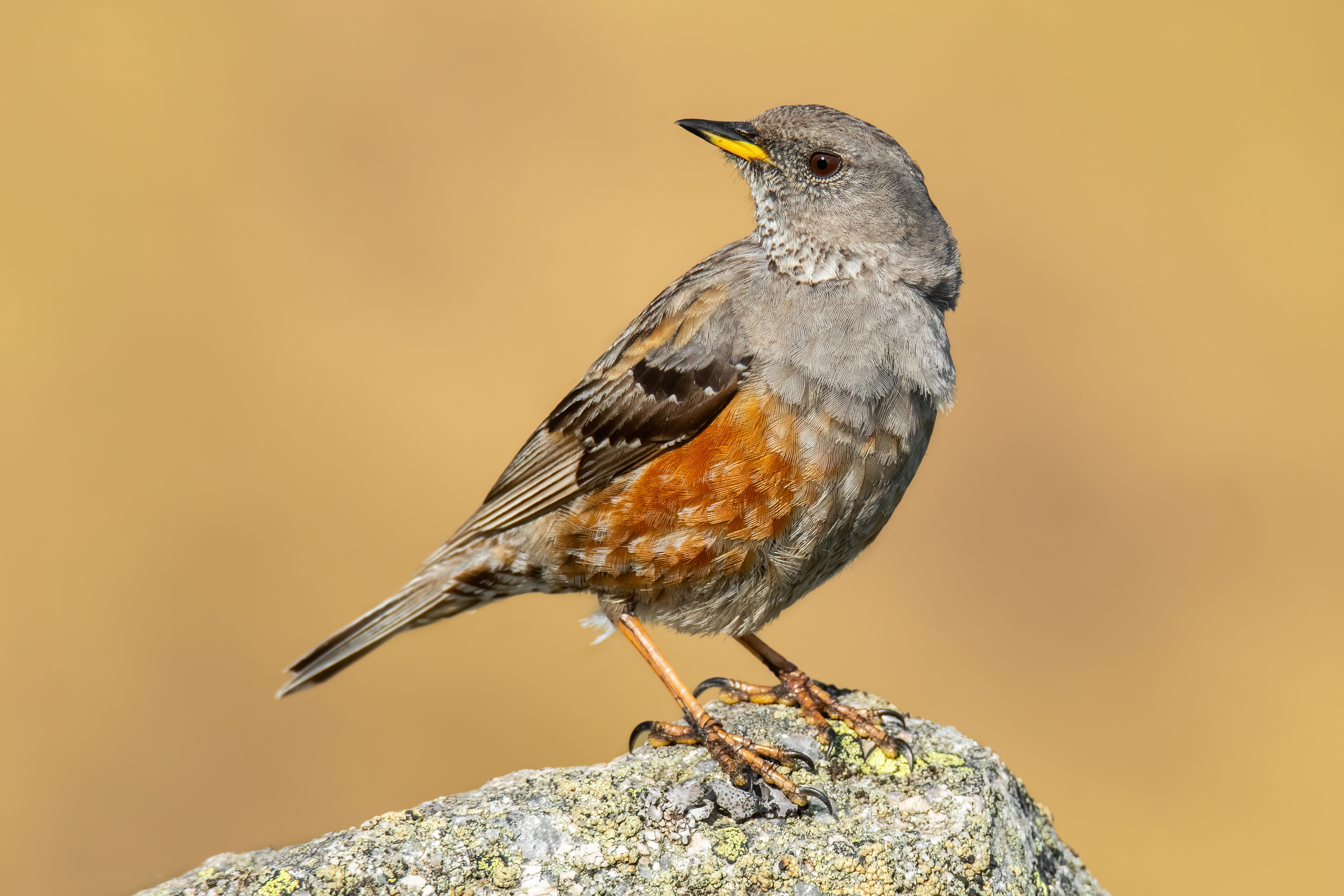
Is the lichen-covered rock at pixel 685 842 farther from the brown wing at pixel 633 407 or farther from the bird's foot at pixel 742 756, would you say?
the brown wing at pixel 633 407

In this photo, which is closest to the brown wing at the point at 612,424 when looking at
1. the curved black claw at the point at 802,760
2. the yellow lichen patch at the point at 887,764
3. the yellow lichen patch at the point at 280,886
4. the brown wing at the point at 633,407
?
the brown wing at the point at 633,407

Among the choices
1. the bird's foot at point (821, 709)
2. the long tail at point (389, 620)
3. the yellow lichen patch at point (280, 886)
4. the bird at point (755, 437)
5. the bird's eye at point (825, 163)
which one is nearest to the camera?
the yellow lichen patch at point (280, 886)

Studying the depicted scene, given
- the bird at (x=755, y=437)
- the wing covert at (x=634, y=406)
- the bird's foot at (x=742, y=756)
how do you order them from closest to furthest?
the bird's foot at (x=742, y=756), the bird at (x=755, y=437), the wing covert at (x=634, y=406)

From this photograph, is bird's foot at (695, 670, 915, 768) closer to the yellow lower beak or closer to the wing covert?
the wing covert

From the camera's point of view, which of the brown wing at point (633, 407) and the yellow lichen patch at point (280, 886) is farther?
the brown wing at point (633, 407)

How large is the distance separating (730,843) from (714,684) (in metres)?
1.39

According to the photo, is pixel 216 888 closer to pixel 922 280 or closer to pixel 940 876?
pixel 940 876

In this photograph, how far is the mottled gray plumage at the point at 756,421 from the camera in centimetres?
445

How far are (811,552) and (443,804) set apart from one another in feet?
5.67

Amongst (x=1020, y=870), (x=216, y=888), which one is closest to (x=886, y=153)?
(x=1020, y=870)

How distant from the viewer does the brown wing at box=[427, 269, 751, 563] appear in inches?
183

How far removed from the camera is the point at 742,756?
4.09m

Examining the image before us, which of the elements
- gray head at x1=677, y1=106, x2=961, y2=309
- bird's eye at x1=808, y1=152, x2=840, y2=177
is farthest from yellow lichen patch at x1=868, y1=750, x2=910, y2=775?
bird's eye at x1=808, y1=152, x2=840, y2=177

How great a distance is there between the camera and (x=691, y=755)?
4.22m
